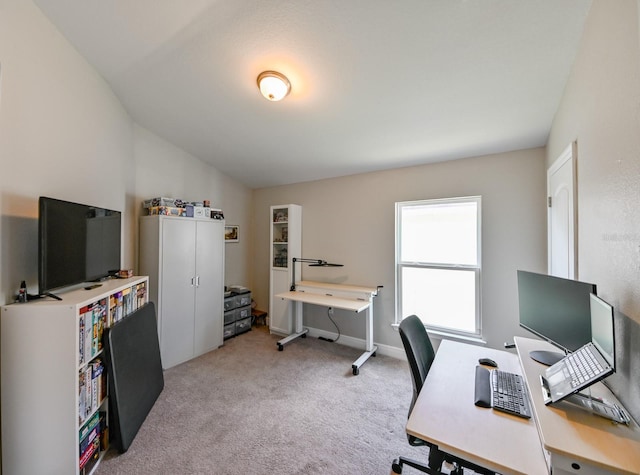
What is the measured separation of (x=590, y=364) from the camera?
1.05 meters

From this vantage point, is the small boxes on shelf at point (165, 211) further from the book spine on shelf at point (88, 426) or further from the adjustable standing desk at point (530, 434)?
the adjustable standing desk at point (530, 434)

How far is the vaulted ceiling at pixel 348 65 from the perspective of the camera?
4.87 feet

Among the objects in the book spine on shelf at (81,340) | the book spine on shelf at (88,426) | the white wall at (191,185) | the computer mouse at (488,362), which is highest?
the white wall at (191,185)

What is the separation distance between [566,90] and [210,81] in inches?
106

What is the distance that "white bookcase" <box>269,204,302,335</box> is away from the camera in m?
3.85

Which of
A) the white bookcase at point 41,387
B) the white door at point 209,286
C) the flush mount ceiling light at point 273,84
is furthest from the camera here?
the white door at point 209,286

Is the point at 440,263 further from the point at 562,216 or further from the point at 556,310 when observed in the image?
the point at 556,310

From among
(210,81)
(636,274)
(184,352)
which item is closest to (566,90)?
(636,274)

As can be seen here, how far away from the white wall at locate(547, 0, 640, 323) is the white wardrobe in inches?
138

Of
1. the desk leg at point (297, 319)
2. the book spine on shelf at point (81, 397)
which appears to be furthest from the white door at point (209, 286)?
the book spine on shelf at point (81, 397)

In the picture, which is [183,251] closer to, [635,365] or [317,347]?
[317,347]

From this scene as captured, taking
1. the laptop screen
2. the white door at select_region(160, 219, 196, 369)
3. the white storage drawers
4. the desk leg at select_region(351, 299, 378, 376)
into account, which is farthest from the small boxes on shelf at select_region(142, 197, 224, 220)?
the laptop screen

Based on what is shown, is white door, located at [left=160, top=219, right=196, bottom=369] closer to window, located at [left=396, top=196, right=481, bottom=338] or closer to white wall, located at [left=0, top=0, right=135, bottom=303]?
white wall, located at [left=0, top=0, right=135, bottom=303]

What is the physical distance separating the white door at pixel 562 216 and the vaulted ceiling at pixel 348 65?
19.2 inches
